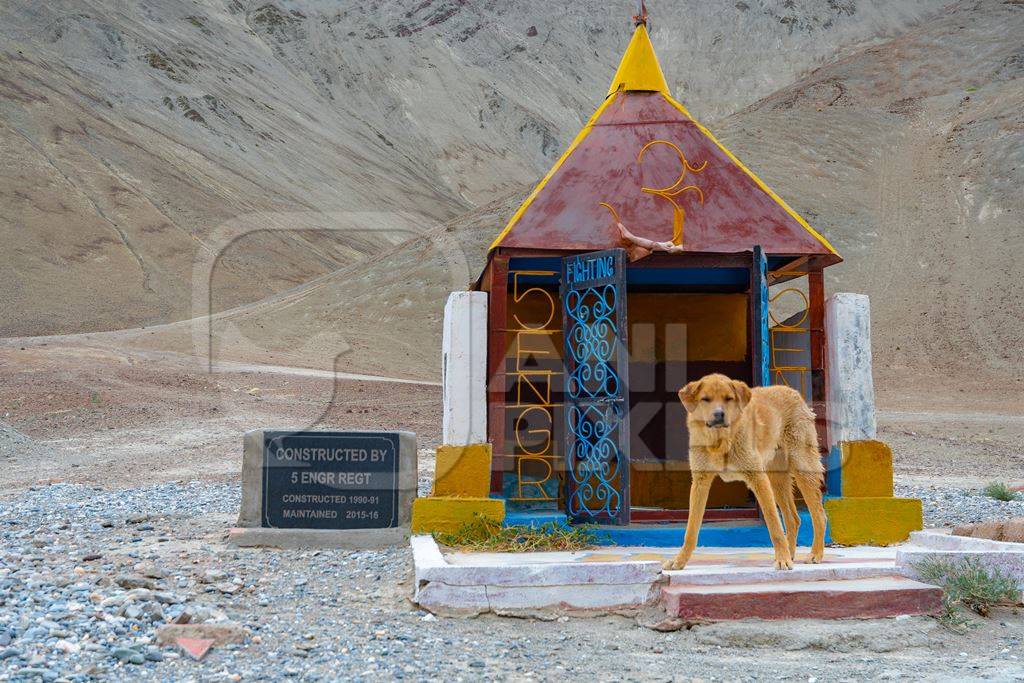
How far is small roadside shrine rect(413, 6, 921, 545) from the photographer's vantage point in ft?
24.8

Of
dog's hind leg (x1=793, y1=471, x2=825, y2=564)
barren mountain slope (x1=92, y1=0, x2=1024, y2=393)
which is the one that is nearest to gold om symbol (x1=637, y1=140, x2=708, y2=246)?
dog's hind leg (x1=793, y1=471, x2=825, y2=564)

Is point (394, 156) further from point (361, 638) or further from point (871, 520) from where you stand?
point (361, 638)

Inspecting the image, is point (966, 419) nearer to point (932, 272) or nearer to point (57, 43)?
point (932, 272)

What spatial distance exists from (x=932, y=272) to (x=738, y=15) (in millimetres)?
59181

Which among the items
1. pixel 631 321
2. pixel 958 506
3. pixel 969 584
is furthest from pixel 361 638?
pixel 958 506

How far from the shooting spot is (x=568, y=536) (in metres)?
7.35

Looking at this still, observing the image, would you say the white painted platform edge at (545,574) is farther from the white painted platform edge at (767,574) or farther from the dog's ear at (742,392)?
the dog's ear at (742,392)

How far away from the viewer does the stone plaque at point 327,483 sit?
27.9ft

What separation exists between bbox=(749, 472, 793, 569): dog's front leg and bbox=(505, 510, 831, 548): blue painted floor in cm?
133

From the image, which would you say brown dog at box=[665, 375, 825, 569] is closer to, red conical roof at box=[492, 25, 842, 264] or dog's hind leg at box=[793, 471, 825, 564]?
dog's hind leg at box=[793, 471, 825, 564]

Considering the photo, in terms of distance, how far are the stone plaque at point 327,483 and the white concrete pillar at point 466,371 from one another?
3.69 ft

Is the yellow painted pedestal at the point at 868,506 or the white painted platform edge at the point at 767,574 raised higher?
the yellow painted pedestal at the point at 868,506

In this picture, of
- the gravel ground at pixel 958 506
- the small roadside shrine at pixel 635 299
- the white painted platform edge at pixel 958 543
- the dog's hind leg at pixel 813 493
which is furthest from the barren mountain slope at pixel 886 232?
the dog's hind leg at pixel 813 493

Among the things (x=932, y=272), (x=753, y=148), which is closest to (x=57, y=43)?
(x=753, y=148)
